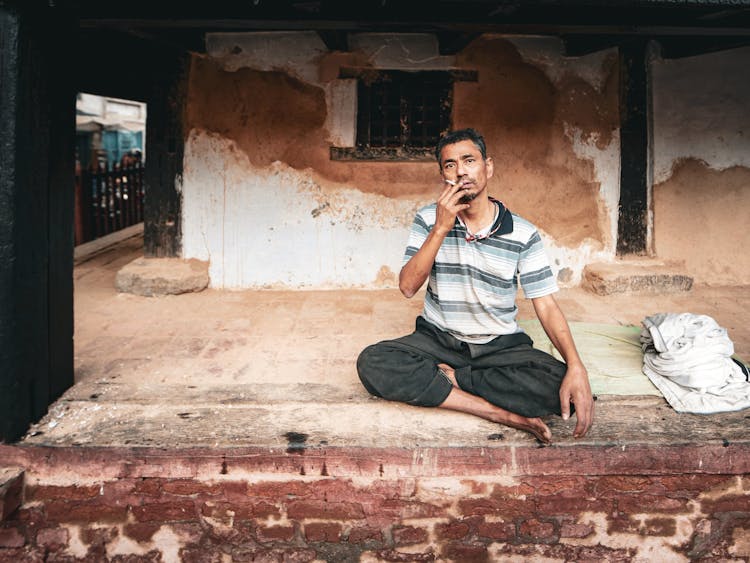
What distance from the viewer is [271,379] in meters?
3.94

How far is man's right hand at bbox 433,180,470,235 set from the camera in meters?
3.02

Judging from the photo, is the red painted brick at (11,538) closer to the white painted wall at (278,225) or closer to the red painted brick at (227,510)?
the red painted brick at (227,510)

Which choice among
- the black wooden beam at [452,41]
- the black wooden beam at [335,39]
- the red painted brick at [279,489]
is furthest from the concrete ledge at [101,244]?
the red painted brick at [279,489]

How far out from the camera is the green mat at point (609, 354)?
3.72m

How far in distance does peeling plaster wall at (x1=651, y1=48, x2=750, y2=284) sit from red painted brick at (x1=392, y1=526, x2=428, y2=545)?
171 inches

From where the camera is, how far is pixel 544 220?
634 cm

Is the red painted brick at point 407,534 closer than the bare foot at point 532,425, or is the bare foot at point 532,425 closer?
the bare foot at point 532,425

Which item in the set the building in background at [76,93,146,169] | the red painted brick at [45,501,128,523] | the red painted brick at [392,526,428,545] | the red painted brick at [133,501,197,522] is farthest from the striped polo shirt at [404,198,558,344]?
the building in background at [76,93,146,169]

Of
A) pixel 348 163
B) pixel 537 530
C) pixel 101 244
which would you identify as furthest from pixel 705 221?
pixel 101 244

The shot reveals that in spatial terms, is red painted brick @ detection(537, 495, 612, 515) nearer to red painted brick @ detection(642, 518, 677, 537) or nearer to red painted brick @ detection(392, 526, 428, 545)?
red painted brick @ detection(642, 518, 677, 537)

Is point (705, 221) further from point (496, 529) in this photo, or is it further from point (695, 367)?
point (496, 529)

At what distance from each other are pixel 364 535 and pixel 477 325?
3.87 feet

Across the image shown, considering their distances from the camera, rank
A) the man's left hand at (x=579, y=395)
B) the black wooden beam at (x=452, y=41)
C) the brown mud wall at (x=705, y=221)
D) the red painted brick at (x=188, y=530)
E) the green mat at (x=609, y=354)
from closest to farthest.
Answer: the man's left hand at (x=579, y=395), the red painted brick at (x=188, y=530), the green mat at (x=609, y=354), the black wooden beam at (x=452, y=41), the brown mud wall at (x=705, y=221)

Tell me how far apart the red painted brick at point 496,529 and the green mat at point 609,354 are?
3.04 ft
